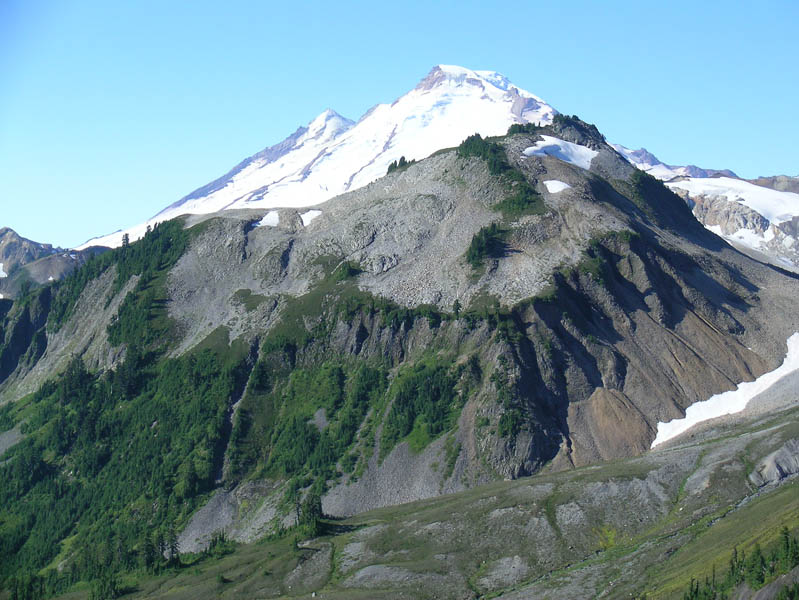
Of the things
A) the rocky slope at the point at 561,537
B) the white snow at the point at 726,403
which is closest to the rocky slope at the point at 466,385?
the white snow at the point at 726,403

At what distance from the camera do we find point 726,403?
171 m

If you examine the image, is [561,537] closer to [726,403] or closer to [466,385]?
[466,385]

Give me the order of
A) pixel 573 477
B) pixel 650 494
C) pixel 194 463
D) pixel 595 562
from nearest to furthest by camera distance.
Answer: pixel 595 562 < pixel 650 494 < pixel 573 477 < pixel 194 463

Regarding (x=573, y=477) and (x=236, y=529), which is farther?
(x=236, y=529)

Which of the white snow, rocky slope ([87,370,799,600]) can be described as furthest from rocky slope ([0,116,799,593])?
rocky slope ([87,370,799,600])

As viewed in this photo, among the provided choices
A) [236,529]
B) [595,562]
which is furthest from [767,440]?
[236,529]

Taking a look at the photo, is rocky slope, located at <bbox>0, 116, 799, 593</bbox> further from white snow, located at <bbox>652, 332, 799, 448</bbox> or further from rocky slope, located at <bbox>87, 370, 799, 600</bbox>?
rocky slope, located at <bbox>87, 370, 799, 600</bbox>

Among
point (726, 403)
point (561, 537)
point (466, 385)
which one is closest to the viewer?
point (561, 537)

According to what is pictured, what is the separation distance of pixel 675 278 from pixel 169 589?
119347 millimetres

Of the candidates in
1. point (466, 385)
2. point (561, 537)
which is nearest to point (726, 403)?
point (466, 385)

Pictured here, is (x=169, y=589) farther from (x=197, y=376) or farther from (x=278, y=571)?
(x=197, y=376)

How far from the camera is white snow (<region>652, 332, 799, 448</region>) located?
164 meters

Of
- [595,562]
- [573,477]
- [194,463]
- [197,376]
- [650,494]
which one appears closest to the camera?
[595,562]

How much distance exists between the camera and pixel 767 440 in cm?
14025
